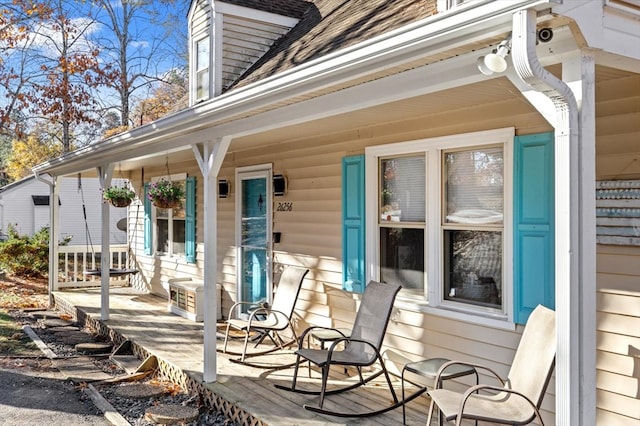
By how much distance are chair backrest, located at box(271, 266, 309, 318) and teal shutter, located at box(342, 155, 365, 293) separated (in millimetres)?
597

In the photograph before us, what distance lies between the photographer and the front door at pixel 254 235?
6.71 meters

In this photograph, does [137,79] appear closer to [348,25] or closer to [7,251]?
[7,251]

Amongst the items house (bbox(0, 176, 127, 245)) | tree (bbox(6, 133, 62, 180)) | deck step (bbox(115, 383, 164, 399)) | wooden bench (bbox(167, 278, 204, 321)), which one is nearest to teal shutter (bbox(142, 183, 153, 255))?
wooden bench (bbox(167, 278, 204, 321))

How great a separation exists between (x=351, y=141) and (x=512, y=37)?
3128mm

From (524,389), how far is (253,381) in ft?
7.93

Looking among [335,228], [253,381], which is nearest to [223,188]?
[335,228]

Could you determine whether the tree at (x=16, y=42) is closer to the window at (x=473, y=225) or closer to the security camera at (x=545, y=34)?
the window at (x=473, y=225)

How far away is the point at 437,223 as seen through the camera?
14.4 ft

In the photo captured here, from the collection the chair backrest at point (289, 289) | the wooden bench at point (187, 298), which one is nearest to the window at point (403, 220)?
the chair backrest at point (289, 289)

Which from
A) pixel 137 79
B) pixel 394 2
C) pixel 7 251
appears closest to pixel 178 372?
pixel 394 2

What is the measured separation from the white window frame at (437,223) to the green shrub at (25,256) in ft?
34.8

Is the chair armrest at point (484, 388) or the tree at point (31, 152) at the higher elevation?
the tree at point (31, 152)

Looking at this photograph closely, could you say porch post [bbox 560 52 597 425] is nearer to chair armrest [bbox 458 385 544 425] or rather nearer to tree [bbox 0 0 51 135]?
chair armrest [bbox 458 385 544 425]

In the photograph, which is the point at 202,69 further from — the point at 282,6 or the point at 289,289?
the point at 289,289
